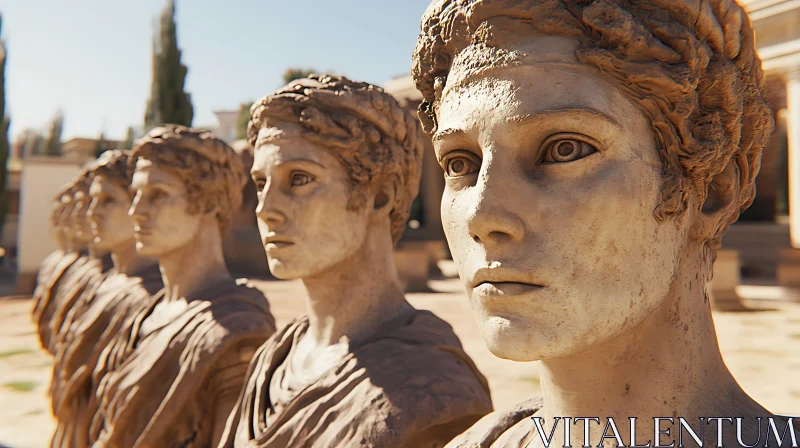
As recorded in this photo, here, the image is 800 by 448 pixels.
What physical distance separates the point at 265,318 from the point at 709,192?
7.59 ft

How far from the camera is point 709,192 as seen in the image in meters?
1.32

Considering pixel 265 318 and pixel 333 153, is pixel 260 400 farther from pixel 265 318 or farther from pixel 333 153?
pixel 333 153

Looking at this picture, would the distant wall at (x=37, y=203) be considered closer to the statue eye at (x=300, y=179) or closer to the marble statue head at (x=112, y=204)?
the marble statue head at (x=112, y=204)

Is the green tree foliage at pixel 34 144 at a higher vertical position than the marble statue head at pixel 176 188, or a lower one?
lower

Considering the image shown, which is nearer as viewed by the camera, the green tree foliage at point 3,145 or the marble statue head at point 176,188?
the marble statue head at point 176,188

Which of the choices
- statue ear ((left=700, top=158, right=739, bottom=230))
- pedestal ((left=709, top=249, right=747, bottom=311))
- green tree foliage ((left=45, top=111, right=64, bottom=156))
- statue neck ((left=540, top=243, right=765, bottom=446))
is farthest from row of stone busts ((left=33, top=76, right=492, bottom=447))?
green tree foliage ((left=45, top=111, right=64, bottom=156))

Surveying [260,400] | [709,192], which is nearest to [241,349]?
[260,400]

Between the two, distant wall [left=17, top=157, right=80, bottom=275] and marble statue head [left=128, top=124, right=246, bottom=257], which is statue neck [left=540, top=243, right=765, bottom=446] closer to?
marble statue head [left=128, top=124, right=246, bottom=257]

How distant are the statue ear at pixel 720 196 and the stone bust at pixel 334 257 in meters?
1.05

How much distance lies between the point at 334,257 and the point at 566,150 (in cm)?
132

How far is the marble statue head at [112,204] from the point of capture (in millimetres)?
5059

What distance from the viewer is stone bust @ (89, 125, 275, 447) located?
9.72 ft

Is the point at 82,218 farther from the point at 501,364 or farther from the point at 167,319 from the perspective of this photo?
the point at 501,364

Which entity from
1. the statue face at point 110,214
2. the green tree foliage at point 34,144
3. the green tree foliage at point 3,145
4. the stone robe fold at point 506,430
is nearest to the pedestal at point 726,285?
the statue face at point 110,214
